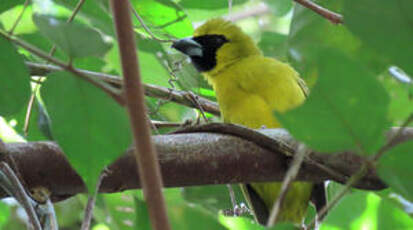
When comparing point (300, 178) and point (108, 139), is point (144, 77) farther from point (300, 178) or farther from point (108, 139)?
point (108, 139)

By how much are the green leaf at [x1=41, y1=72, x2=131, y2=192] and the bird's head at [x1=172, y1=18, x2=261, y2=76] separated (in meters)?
1.51

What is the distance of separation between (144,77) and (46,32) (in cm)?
91

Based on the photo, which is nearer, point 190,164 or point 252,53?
point 190,164

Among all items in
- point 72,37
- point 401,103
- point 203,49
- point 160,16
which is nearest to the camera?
point 72,37

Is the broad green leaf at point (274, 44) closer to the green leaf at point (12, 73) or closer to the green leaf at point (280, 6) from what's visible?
the green leaf at point (280, 6)

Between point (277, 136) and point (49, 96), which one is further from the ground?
point (49, 96)

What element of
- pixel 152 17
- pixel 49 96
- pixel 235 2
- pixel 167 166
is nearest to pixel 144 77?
pixel 152 17

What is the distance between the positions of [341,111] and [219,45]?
6.05ft

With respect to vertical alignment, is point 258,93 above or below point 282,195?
below

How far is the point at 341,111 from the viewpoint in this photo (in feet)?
2.18

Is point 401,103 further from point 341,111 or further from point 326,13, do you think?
point 341,111

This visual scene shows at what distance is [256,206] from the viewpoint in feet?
5.57

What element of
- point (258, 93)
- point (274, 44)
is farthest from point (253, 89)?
point (274, 44)

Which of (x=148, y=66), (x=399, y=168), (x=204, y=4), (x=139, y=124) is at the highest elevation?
(x=139, y=124)
